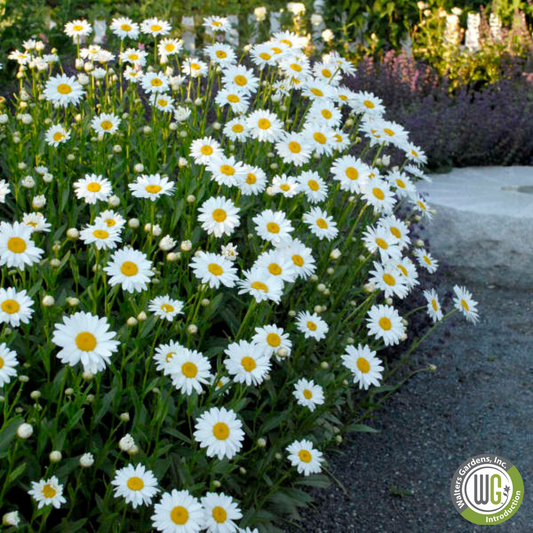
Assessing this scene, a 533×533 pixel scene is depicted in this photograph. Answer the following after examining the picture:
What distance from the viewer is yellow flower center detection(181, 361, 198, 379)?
1.86 m

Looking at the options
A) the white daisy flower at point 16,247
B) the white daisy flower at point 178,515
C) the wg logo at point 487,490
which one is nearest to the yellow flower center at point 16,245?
the white daisy flower at point 16,247

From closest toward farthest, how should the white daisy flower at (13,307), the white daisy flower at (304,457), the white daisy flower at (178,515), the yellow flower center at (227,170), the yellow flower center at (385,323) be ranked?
the white daisy flower at (178,515) < the white daisy flower at (13,307) < the white daisy flower at (304,457) < the yellow flower center at (385,323) < the yellow flower center at (227,170)

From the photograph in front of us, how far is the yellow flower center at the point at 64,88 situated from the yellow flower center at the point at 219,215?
0.96 m

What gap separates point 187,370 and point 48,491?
0.42 meters

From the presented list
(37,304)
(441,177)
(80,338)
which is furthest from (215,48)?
(441,177)

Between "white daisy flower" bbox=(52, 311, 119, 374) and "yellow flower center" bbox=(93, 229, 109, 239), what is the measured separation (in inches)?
15.0

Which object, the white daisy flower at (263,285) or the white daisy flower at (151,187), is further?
the white daisy flower at (151,187)

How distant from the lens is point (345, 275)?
289 centimetres

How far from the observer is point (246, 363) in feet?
6.41

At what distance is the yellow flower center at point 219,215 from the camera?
7.37 feet

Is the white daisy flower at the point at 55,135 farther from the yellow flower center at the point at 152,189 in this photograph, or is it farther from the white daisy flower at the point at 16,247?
the white daisy flower at the point at 16,247

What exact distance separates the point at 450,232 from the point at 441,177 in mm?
900

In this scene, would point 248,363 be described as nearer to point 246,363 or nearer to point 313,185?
point 246,363

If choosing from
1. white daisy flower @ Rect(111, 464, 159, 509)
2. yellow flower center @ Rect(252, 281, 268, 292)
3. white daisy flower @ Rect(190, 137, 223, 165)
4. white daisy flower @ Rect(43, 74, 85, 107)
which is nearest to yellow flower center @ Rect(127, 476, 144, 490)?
white daisy flower @ Rect(111, 464, 159, 509)
